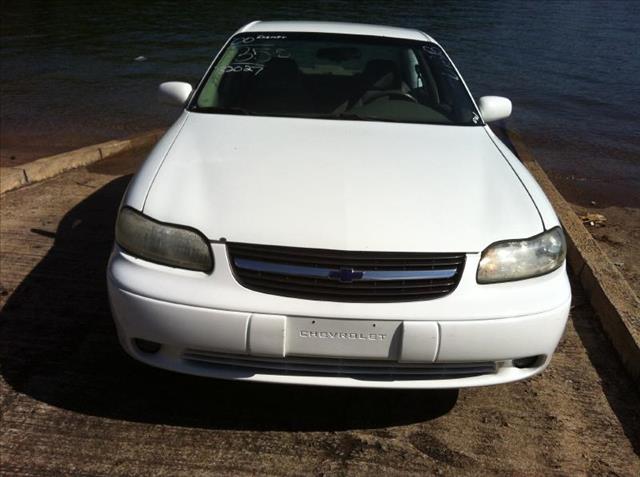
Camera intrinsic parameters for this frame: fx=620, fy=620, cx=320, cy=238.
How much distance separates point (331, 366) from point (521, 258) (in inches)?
32.2

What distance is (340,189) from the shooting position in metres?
2.46

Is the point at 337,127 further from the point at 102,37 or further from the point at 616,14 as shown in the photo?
the point at 616,14

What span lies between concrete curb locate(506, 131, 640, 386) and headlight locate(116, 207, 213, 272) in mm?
2104

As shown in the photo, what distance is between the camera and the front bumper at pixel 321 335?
7.09 feet

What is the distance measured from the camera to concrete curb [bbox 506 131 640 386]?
3.03 m

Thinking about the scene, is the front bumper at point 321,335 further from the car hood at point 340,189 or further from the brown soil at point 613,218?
the brown soil at point 613,218

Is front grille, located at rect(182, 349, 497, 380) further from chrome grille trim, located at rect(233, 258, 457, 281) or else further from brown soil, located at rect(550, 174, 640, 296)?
brown soil, located at rect(550, 174, 640, 296)

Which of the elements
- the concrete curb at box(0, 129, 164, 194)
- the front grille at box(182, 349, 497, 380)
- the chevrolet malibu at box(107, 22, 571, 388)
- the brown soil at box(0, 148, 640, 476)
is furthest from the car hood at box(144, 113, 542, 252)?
the concrete curb at box(0, 129, 164, 194)

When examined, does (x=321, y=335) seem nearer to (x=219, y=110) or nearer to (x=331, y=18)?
(x=219, y=110)

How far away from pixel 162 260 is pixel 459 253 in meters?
1.09

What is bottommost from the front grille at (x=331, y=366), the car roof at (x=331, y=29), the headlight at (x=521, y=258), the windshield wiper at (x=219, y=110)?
the front grille at (x=331, y=366)

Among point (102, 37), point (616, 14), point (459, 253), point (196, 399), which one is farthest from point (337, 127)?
point (616, 14)

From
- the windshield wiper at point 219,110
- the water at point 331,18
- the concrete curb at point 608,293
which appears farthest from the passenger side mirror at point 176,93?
the water at point 331,18

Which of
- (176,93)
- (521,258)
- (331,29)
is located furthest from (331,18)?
(521,258)
